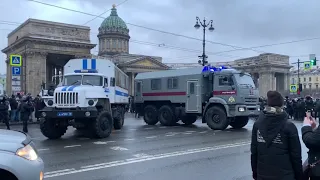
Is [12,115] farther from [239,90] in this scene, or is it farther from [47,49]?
[47,49]

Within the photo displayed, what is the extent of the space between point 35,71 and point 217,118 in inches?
1574

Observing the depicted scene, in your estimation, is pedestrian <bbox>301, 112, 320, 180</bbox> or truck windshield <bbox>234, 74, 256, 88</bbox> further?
truck windshield <bbox>234, 74, 256, 88</bbox>

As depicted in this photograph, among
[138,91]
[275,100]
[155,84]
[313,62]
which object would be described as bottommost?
[275,100]

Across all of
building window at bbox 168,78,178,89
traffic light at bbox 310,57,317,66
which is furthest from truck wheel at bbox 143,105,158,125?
traffic light at bbox 310,57,317,66

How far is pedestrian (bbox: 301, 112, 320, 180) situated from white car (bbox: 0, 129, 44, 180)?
3.25 m

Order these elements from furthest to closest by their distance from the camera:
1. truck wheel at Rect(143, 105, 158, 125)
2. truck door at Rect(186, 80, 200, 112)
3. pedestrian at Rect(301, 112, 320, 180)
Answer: truck wheel at Rect(143, 105, 158, 125) < truck door at Rect(186, 80, 200, 112) < pedestrian at Rect(301, 112, 320, 180)

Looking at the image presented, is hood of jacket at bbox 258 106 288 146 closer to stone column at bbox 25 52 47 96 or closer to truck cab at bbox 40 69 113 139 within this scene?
truck cab at bbox 40 69 113 139

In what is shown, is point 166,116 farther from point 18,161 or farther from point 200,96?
point 18,161

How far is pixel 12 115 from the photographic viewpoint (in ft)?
71.0

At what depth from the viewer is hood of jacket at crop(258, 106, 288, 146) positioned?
3.81 meters

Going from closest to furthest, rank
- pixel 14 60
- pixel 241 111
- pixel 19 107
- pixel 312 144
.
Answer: pixel 312 144, pixel 241 111, pixel 19 107, pixel 14 60

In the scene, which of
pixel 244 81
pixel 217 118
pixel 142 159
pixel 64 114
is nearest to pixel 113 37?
pixel 244 81

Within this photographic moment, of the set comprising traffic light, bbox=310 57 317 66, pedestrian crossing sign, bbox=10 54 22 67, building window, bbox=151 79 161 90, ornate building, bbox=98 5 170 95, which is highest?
ornate building, bbox=98 5 170 95

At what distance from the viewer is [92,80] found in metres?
14.9
